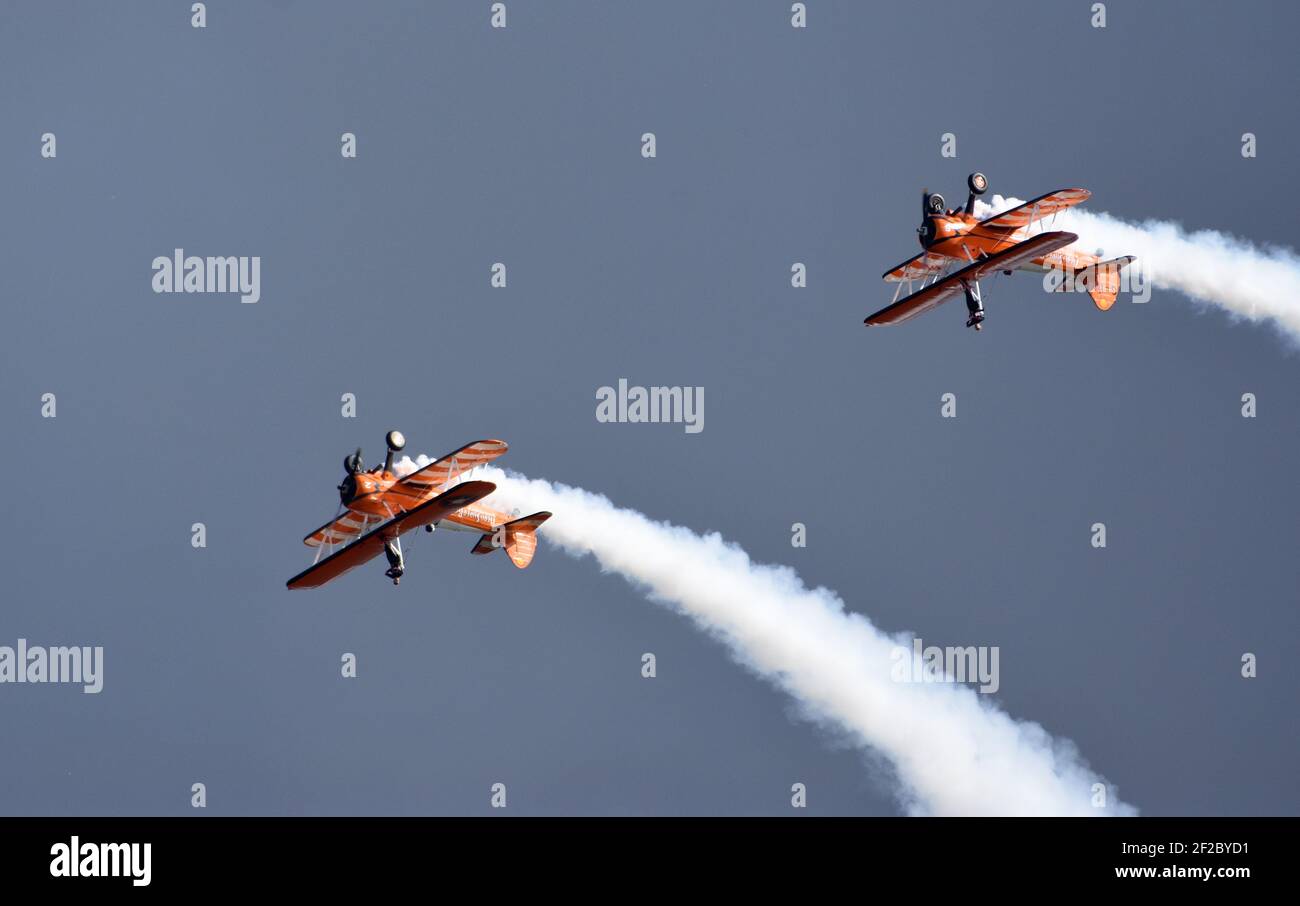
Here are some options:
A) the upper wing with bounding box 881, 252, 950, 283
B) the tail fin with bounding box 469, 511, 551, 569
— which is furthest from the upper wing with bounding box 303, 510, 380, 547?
the upper wing with bounding box 881, 252, 950, 283

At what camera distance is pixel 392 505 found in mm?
78625

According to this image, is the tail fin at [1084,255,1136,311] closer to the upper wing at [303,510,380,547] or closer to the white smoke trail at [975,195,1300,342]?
the white smoke trail at [975,195,1300,342]

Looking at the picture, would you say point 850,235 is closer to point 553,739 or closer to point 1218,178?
point 1218,178

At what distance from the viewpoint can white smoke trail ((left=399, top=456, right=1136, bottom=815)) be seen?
86938 millimetres

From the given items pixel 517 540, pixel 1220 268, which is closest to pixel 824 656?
pixel 517 540

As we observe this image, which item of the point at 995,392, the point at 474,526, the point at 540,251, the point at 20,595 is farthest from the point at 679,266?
the point at 474,526

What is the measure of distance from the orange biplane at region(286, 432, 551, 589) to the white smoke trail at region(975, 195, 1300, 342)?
28.4 meters

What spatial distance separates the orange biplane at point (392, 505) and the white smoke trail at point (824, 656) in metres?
6.43

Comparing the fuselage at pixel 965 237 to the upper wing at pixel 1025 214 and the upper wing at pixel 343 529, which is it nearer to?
the upper wing at pixel 1025 214

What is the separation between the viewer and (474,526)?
8412cm

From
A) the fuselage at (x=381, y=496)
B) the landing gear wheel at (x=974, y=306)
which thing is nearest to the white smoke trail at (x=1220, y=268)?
the landing gear wheel at (x=974, y=306)

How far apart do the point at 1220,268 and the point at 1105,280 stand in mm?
11274

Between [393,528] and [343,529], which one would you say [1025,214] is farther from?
[343,529]
